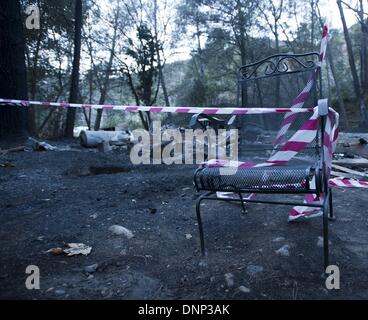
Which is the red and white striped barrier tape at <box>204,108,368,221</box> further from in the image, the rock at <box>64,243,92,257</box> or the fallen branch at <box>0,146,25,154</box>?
the fallen branch at <box>0,146,25,154</box>

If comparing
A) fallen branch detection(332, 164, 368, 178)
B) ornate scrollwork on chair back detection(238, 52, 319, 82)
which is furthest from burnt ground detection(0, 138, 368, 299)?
ornate scrollwork on chair back detection(238, 52, 319, 82)

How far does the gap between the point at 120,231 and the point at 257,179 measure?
124 centimetres

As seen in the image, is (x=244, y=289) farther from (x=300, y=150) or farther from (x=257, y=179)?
(x=300, y=150)

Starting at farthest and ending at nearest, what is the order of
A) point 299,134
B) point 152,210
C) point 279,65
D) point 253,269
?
point 152,210 → point 279,65 → point 299,134 → point 253,269

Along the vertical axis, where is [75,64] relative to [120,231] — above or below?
above

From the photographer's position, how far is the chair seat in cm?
211

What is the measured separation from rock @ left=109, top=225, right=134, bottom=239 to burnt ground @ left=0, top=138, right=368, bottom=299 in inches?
1.9

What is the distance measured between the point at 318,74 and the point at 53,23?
1383 cm

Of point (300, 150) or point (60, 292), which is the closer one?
point (60, 292)

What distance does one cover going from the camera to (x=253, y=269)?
7.15 feet

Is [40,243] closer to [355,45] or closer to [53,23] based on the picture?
[53,23]

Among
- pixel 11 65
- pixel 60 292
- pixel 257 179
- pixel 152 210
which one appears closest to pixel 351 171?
pixel 152 210
